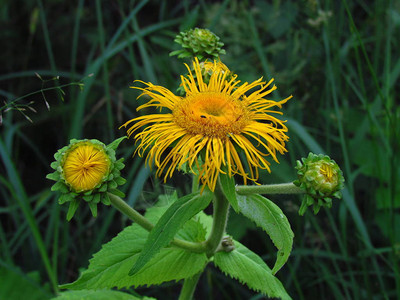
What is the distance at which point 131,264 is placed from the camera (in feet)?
5.09

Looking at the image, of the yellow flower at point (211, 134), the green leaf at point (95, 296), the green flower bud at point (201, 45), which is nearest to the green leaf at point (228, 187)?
the yellow flower at point (211, 134)

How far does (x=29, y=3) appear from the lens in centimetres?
321

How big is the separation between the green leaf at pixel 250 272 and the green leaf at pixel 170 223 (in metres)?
0.36

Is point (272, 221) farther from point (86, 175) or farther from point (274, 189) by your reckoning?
point (86, 175)

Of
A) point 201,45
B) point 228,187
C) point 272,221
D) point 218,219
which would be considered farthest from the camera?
point 201,45

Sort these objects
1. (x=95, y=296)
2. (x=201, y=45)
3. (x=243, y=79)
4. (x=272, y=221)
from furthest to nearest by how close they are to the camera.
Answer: (x=243, y=79) → (x=95, y=296) → (x=201, y=45) → (x=272, y=221)

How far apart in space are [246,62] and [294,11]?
657 mm

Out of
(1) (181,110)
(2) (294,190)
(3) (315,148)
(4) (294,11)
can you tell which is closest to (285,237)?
(2) (294,190)

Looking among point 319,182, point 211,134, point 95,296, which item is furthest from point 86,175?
point 95,296

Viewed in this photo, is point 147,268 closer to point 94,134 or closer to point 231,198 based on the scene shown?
point 231,198

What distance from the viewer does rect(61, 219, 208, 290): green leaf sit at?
1.52 metres

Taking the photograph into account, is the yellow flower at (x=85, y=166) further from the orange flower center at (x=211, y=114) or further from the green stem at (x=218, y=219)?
the green stem at (x=218, y=219)

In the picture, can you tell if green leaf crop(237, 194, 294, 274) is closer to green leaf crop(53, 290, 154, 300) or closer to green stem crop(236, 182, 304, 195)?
green stem crop(236, 182, 304, 195)

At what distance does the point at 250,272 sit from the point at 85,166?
0.71m
